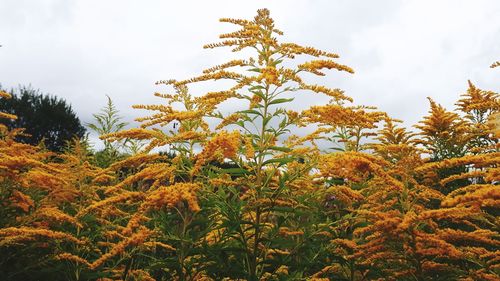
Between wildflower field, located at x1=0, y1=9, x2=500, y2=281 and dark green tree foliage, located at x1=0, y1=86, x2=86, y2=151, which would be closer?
wildflower field, located at x1=0, y1=9, x2=500, y2=281

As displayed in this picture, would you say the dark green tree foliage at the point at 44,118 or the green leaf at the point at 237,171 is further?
the dark green tree foliage at the point at 44,118

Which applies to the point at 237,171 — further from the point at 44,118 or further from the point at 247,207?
the point at 44,118

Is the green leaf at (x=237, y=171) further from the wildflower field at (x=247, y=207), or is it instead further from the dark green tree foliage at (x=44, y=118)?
the dark green tree foliage at (x=44, y=118)

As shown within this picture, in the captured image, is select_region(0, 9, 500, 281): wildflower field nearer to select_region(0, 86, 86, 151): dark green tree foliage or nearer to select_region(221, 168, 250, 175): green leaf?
select_region(221, 168, 250, 175): green leaf

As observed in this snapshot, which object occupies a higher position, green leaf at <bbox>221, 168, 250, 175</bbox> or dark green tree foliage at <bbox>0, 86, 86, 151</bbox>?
dark green tree foliage at <bbox>0, 86, 86, 151</bbox>

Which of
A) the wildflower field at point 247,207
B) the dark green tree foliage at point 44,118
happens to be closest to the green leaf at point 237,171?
the wildflower field at point 247,207

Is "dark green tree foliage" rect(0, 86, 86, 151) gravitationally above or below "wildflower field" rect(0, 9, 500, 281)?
above

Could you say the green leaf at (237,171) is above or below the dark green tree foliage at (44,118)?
below

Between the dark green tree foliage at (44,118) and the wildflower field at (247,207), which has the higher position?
the dark green tree foliage at (44,118)

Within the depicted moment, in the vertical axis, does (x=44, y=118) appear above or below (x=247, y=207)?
above

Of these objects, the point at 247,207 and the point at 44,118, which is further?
the point at 44,118

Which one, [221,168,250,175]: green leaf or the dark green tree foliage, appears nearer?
[221,168,250,175]: green leaf

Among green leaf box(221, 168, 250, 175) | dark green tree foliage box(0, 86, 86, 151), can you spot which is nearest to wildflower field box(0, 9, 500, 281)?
green leaf box(221, 168, 250, 175)

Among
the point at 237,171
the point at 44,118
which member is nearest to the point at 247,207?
the point at 237,171
